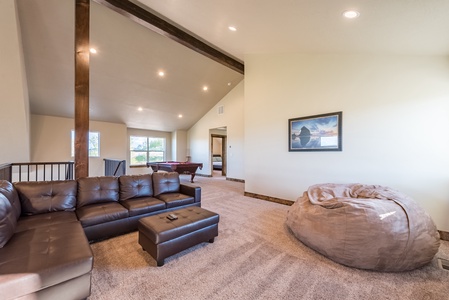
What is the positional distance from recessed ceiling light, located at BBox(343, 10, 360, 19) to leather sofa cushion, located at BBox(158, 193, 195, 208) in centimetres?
350

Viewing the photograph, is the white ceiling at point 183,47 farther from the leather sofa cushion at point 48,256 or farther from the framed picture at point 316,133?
the leather sofa cushion at point 48,256

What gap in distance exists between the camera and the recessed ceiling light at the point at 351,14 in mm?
2447

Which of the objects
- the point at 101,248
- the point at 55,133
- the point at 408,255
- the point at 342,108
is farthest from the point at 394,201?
the point at 55,133

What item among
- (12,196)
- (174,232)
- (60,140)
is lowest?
(174,232)

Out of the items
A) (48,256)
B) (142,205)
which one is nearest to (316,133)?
(142,205)

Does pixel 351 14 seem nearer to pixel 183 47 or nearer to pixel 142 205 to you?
pixel 142 205

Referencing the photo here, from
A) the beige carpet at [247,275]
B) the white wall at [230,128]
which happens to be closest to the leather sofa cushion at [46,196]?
the beige carpet at [247,275]

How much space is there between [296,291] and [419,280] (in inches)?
49.2

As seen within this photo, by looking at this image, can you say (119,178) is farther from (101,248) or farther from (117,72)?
(117,72)

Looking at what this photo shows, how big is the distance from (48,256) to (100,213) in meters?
1.15

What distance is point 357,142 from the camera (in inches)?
138

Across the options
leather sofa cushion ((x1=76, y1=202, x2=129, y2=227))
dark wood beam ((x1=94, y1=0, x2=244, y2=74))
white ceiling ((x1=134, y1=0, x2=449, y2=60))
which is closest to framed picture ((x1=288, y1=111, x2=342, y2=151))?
white ceiling ((x1=134, y1=0, x2=449, y2=60))

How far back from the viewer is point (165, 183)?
3621mm

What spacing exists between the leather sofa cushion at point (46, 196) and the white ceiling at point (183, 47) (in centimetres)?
332
